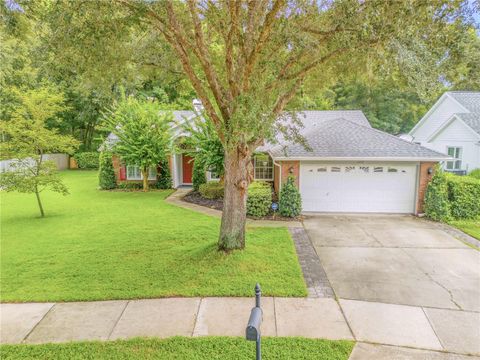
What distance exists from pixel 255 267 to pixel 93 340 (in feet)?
11.9

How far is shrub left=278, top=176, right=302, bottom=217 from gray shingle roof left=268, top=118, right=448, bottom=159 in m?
1.15

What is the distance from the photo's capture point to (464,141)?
1742cm

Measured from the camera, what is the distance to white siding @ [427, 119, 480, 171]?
54.9 feet

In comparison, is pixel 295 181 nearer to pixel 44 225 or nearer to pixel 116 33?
pixel 116 33

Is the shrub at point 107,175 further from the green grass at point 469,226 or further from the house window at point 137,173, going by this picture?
the green grass at point 469,226

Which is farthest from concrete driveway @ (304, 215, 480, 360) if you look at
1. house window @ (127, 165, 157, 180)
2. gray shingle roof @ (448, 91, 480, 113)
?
gray shingle roof @ (448, 91, 480, 113)

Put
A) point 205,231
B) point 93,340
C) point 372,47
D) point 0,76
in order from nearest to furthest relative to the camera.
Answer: point 93,340 → point 372,47 → point 205,231 → point 0,76

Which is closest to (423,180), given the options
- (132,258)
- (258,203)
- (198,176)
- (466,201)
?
(466,201)

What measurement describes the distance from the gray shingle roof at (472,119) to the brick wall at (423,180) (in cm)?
705

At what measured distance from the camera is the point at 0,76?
1745 centimetres

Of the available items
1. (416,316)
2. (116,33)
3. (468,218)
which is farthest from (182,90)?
(468,218)

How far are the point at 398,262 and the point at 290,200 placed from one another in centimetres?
477

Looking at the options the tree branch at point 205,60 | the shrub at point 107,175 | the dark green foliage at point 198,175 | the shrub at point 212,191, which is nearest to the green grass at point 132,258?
the shrub at point 212,191

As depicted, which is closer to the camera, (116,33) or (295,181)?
(116,33)
